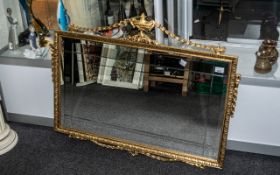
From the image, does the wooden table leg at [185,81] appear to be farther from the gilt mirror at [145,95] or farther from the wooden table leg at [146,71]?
the wooden table leg at [146,71]

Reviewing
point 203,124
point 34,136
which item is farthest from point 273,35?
point 34,136

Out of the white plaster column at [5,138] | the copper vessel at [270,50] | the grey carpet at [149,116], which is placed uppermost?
the copper vessel at [270,50]

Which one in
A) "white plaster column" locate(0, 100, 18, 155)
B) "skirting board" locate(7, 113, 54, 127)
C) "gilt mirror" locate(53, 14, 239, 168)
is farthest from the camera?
"skirting board" locate(7, 113, 54, 127)

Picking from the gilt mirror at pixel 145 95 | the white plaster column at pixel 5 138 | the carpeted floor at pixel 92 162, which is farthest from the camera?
the white plaster column at pixel 5 138

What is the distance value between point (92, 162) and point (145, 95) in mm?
425

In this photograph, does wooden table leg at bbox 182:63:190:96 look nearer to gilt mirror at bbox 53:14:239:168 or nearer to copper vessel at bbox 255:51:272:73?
gilt mirror at bbox 53:14:239:168

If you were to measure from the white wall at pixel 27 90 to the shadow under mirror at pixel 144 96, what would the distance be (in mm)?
145

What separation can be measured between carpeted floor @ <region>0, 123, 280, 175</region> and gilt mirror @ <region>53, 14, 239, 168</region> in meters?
0.05

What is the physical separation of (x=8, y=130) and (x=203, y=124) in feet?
3.34

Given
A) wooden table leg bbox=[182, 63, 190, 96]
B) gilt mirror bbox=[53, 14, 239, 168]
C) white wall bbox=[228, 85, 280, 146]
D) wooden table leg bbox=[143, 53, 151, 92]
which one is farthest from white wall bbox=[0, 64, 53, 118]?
white wall bbox=[228, 85, 280, 146]

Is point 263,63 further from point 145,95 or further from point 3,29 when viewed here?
point 3,29

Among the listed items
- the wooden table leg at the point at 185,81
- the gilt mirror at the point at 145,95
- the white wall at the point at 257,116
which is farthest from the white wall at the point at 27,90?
the white wall at the point at 257,116

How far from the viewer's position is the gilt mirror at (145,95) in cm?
161

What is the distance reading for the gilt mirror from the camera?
1.61 metres
